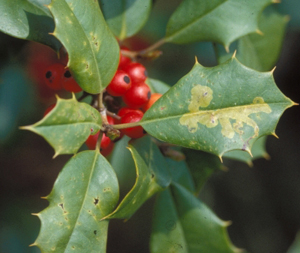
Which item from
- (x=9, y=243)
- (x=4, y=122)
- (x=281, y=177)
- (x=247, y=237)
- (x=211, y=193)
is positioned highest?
(x=4, y=122)

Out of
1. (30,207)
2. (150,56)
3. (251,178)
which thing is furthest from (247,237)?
(150,56)

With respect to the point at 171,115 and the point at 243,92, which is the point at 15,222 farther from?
the point at 243,92

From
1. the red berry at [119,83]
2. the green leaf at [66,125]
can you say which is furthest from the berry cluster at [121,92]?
the green leaf at [66,125]

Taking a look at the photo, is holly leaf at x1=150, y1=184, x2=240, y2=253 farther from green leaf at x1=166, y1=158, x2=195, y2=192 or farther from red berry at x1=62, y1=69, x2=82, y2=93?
red berry at x1=62, y1=69, x2=82, y2=93

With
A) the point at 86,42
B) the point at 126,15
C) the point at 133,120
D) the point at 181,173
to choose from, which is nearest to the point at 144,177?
the point at 133,120

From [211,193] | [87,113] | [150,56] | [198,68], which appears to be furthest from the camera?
[211,193]

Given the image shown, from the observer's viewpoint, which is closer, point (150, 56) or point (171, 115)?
point (171, 115)
